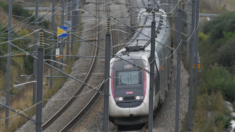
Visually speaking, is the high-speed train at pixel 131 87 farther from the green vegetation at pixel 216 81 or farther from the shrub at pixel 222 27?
the shrub at pixel 222 27

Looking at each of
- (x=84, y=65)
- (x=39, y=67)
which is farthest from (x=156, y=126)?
(x=84, y=65)

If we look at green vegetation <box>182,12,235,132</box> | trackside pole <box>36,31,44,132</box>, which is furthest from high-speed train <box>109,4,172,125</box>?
trackside pole <box>36,31,44,132</box>

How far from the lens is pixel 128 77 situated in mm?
18391

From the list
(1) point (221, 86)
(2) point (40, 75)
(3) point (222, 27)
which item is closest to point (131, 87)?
(1) point (221, 86)

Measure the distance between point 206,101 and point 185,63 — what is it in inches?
385

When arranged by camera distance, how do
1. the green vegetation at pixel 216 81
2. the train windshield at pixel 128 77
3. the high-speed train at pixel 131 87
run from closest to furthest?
the high-speed train at pixel 131 87
the train windshield at pixel 128 77
the green vegetation at pixel 216 81

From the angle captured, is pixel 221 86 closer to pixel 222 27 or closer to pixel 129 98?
pixel 129 98

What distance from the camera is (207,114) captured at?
2128cm

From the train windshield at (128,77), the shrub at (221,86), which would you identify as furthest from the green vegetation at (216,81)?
the train windshield at (128,77)

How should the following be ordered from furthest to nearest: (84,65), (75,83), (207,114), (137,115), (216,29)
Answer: (216,29)
(84,65)
(75,83)
(207,114)
(137,115)

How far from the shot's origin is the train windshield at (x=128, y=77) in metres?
18.3

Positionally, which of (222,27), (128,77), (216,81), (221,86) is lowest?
(221,86)

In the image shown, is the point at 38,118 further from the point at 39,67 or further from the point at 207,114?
the point at 207,114

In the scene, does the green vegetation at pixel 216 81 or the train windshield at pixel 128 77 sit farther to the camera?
the green vegetation at pixel 216 81
